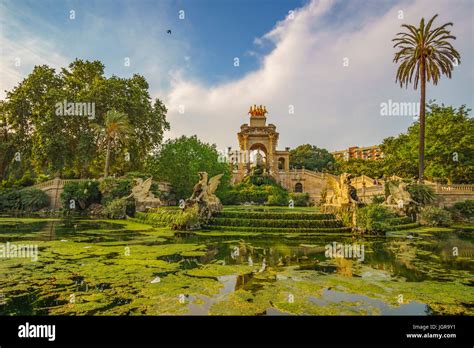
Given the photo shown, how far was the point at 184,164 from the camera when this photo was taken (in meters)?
28.4

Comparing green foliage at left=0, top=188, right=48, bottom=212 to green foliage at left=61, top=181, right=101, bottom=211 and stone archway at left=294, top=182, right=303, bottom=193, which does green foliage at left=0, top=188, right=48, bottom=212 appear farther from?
stone archway at left=294, top=182, right=303, bottom=193

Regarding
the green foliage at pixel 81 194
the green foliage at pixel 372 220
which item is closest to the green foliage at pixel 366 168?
the green foliage at pixel 372 220

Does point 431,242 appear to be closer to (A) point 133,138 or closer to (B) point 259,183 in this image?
(B) point 259,183

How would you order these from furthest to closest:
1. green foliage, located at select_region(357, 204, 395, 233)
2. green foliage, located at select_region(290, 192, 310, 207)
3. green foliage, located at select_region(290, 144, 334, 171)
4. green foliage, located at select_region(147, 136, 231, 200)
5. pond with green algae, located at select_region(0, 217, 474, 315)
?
green foliage, located at select_region(290, 144, 334, 171) → green foliage, located at select_region(290, 192, 310, 207) → green foliage, located at select_region(147, 136, 231, 200) → green foliage, located at select_region(357, 204, 395, 233) → pond with green algae, located at select_region(0, 217, 474, 315)

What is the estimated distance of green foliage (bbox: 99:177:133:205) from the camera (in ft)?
81.0

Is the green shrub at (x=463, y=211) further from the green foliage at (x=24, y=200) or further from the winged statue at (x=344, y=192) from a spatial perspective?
the green foliage at (x=24, y=200)

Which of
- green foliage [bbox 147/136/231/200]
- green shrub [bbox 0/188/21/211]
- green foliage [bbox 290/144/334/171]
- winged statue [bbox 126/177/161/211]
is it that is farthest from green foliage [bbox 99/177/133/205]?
green foliage [bbox 290/144/334/171]

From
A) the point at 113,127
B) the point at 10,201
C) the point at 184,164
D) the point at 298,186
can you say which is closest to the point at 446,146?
the point at 298,186

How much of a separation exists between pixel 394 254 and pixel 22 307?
30.6 ft

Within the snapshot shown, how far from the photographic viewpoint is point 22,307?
430 cm

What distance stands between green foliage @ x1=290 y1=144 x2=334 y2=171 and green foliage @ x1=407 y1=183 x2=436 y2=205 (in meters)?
43.9

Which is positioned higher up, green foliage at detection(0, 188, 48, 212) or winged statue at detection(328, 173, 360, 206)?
winged statue at detection(328, 173, 360, 206)

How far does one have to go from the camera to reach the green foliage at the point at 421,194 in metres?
20.2
